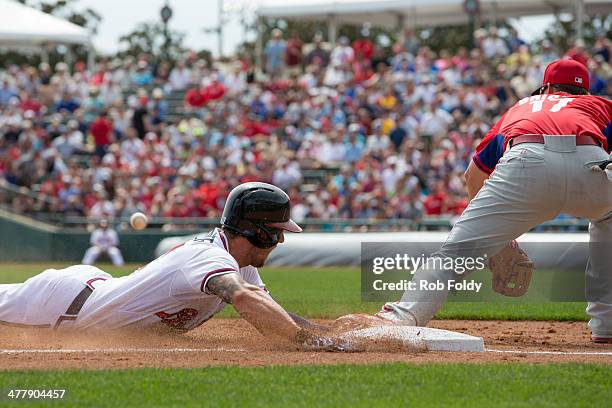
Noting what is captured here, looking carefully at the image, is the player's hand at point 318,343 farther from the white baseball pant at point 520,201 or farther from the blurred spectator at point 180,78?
the blurred spectator at point 180,78

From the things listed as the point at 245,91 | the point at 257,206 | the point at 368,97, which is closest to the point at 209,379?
the point at 257,206

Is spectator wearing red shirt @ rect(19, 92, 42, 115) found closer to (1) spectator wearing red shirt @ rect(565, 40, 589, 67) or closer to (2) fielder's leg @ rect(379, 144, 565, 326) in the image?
(1) spectator wearing red shirt @ rect(565, 40, 589, 67)

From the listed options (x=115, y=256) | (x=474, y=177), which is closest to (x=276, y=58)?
(x=115, y=256)

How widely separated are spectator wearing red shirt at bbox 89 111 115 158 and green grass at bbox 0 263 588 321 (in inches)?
387

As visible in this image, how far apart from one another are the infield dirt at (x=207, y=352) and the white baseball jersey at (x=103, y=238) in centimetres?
1284

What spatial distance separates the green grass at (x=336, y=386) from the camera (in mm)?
4816

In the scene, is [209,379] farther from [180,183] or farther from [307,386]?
[180,183]

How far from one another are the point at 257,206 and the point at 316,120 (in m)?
17.3

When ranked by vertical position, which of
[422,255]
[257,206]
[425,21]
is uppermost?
[425,21]

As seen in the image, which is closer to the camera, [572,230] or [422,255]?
[422,255]

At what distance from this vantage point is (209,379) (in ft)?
17.4

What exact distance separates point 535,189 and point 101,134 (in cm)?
1907

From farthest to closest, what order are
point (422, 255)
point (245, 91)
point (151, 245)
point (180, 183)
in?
point (245, 91), point (180, 183), point (151, 245), point (422, 255)

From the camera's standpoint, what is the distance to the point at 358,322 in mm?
6914
